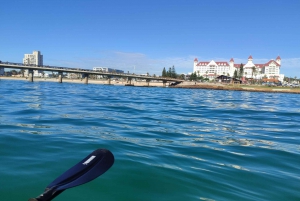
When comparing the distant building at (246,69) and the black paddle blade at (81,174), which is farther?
the distant building at (246,69)

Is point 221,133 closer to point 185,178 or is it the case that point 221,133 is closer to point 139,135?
point 139,135

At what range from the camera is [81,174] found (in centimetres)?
298

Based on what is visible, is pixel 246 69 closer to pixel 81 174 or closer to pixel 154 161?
pixel 154 161

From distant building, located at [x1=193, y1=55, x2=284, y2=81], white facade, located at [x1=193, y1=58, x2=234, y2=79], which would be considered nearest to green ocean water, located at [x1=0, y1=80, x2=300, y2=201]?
distant building, located at [x1=193, y1=55, x2=284, y2=81]

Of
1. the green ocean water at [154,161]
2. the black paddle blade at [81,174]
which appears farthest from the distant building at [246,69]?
the black paddle blade at [81,174]

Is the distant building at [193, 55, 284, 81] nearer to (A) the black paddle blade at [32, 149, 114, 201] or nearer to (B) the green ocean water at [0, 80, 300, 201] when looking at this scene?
(B) the green ocean water at [0, 80, 300, 201]

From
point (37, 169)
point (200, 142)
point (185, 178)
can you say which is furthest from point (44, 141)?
point (200, 142)

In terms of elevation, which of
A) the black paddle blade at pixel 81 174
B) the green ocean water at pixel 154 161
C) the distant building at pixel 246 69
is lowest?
the green ocean water at pixel 154 161

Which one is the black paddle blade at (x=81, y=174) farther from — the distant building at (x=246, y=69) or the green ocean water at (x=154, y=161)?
the distant building at (x=246, y=69)

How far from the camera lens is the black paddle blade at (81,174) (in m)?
2.60

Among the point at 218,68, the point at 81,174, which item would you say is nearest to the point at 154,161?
the point at 81,174

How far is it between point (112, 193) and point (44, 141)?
332cm

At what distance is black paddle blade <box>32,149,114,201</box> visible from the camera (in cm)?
260

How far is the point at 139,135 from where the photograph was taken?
7.38 meters
